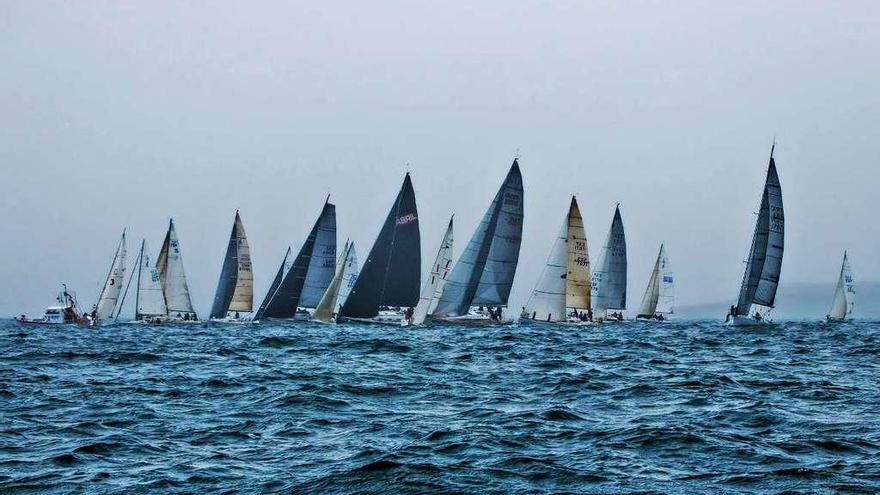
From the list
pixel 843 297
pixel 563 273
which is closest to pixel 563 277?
pixel 563 273

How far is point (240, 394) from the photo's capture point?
21.3 m

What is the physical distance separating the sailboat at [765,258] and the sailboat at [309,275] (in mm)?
32160

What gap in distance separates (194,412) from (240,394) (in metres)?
3.09

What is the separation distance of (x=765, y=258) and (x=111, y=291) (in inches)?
2128

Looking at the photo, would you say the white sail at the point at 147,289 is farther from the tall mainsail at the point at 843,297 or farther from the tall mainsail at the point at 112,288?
the tall mainsail at the point at 843,297

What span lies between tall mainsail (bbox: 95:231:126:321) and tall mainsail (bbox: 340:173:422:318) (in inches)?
976

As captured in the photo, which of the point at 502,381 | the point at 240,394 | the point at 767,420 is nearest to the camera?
the point at 767,420

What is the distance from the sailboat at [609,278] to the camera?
289ft

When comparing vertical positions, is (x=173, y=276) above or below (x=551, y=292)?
above

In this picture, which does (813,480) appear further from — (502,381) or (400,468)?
(502,381)

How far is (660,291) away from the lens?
330 feet

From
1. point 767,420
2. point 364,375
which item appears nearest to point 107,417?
point 364,375

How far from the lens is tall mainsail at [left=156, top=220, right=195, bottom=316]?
284ft

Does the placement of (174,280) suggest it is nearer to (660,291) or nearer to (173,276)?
(173,276)
